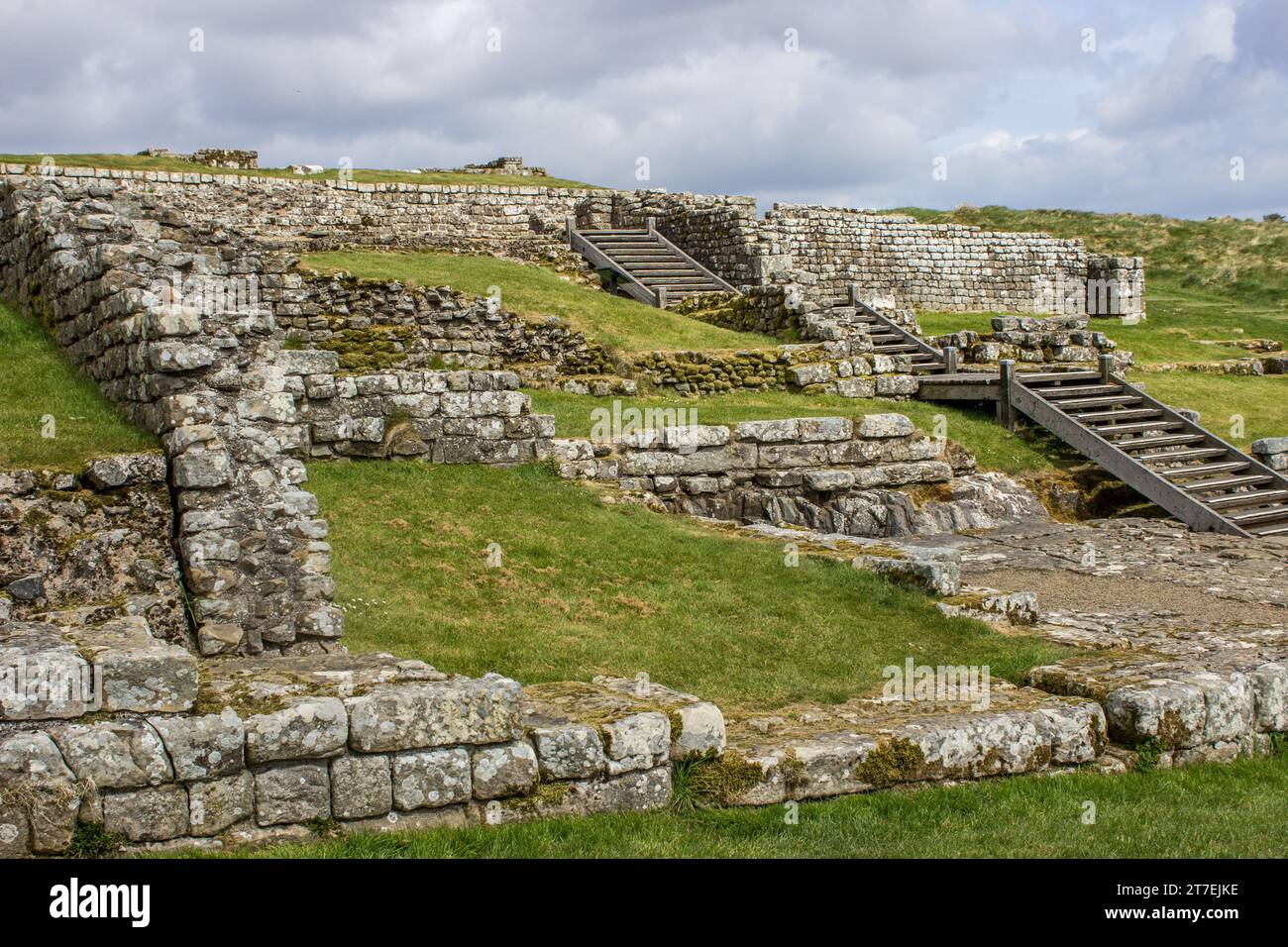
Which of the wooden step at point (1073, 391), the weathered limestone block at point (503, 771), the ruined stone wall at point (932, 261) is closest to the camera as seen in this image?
the weathered limestone block at point (503, 771)

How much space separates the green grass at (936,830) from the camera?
7.07 metres

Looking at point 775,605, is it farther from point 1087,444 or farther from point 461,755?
point 1087,444

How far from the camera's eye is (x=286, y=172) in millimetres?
→ 32344

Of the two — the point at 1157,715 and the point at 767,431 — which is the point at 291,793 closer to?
the point at 1157,715

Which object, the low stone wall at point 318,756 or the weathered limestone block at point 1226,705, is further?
the weathered limestone block at point 1226,705

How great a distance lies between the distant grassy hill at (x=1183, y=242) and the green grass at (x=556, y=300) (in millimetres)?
23601

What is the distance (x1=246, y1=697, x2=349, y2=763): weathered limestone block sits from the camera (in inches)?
272

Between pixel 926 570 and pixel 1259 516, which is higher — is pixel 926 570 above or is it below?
above

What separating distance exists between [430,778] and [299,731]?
0.81 m

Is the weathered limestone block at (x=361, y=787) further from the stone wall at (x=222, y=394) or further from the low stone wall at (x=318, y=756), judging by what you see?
the stone wall at (x=222, y=394)

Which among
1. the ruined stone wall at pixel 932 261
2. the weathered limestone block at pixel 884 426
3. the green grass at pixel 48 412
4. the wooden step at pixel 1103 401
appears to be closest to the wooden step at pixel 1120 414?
the wooden step at pixel 1103 401

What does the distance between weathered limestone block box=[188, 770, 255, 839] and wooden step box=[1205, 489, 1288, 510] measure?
17607mm

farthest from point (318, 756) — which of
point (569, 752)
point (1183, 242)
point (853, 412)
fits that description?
point (1183, 242)
